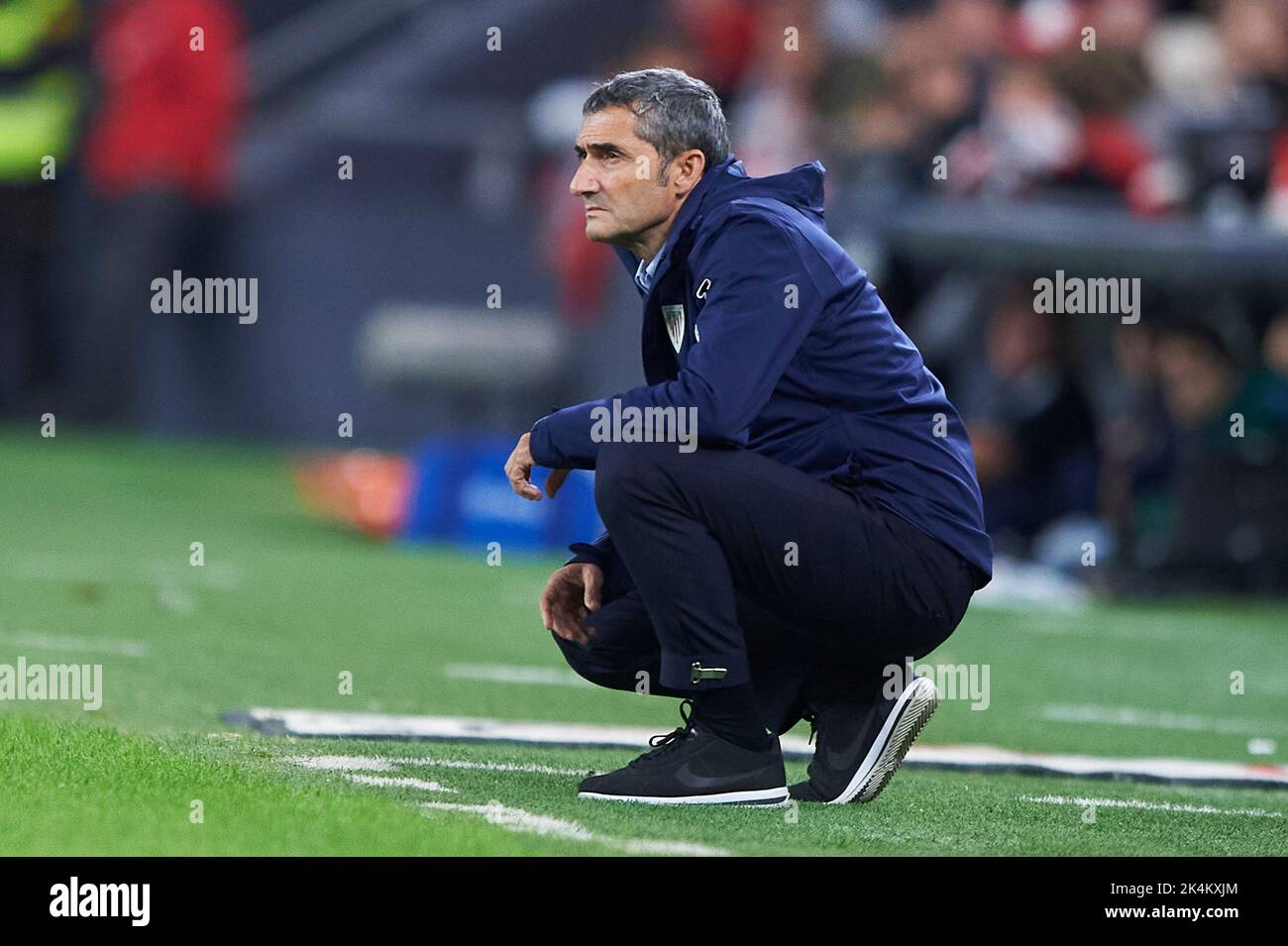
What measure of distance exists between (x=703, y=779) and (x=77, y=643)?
10.7ft

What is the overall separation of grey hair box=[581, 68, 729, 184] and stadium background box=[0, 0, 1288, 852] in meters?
1.97

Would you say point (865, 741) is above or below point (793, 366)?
below

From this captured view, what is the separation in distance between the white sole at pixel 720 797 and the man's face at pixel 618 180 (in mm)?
1227

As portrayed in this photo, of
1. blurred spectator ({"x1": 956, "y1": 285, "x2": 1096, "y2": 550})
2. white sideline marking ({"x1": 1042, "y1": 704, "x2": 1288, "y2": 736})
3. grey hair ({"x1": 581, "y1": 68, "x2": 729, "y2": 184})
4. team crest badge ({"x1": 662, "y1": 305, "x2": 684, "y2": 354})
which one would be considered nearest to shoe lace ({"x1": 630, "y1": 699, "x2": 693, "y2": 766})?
team crest badge ({"x1": 662, "y1": 305, "x2": 684, "y2": 354})

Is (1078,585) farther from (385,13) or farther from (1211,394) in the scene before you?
(385,13)

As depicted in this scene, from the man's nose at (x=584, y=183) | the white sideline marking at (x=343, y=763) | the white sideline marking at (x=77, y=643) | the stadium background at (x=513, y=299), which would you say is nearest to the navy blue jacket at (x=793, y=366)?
the man's nose at (x=584, y=183)

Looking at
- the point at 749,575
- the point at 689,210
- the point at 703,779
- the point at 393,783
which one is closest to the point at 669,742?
the point at 703,779

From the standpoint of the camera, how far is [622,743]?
238 inches

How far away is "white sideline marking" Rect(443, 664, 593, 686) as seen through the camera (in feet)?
24.5

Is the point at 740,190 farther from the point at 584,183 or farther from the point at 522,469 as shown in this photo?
the point at 522,469

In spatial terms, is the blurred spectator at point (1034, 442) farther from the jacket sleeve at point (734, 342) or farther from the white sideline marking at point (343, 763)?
the jacket sleeve at point (734, 342)

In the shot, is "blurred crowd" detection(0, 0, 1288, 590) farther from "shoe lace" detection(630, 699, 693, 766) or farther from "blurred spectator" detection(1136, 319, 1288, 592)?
"shoe lace" detection(630, 699, 693, 766)

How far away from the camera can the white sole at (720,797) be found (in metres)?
4.87
